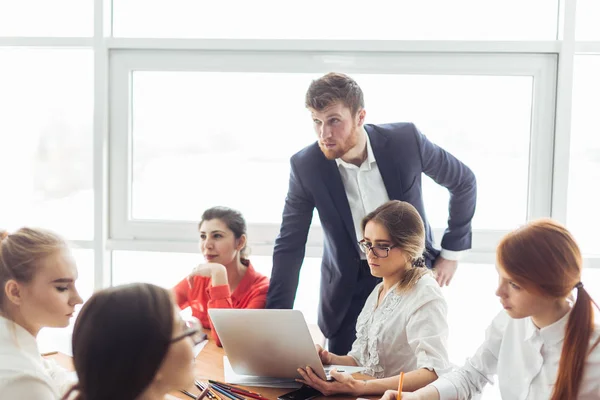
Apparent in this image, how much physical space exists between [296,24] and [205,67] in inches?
18.3

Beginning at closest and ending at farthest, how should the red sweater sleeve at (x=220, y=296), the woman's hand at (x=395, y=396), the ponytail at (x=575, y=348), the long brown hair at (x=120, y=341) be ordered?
the long brown hair at (x=120, y=341) < the ponytail at (x=575, y=348) < the woman's hand at (x=395, y=396) < the red sweater sleeve at (x=220, y=296)

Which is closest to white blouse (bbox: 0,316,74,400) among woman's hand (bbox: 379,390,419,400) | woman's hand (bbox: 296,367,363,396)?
woman's hand (bbox: 296,367,363,396)

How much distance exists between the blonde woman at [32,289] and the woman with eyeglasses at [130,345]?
406 millimetres

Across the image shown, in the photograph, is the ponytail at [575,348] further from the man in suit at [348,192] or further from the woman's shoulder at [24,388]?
the woman's shoulder at [24,388]

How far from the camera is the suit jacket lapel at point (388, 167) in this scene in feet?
8.17

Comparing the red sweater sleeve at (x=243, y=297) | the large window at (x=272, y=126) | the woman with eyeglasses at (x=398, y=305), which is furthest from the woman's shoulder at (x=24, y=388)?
the large window at (x=272, y=126)

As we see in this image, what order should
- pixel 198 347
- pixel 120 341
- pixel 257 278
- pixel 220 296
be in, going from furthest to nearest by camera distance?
pixel 257 278
pixel 220 296
pixel 198 347
pixel 120 341

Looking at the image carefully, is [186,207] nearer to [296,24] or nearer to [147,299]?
[296,24]

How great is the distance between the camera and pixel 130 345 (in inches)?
45.9

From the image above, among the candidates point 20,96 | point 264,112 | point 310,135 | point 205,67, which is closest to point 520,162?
point 310,135

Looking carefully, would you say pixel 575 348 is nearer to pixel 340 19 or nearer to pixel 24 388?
pixel 24 388

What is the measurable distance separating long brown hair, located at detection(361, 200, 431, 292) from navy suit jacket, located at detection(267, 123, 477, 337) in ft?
1.33

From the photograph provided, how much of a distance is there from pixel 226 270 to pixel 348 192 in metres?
0.57

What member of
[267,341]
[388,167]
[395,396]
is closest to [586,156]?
[388,167]
